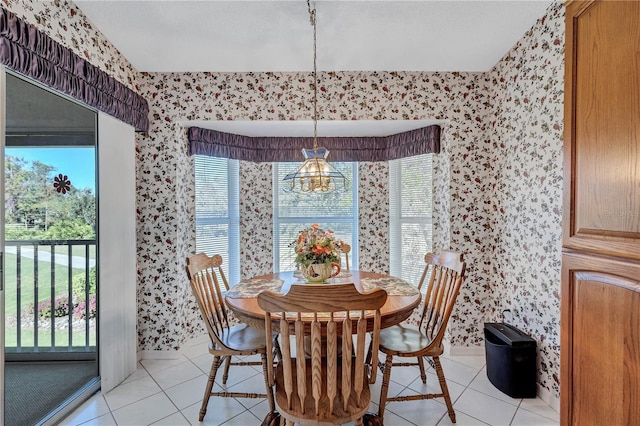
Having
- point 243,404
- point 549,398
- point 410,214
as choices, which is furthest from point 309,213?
point 549,398

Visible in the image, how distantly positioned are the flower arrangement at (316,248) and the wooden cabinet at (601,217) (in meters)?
1.27

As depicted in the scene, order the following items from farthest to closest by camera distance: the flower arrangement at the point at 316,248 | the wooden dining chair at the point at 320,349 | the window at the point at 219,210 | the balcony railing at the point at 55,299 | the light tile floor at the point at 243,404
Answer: the window at the point at 219,210, the balcony railing at the point at 55,299, the flower arrangement at the point at 316,248, the light tile floor at the point at 243,404, the wooden dining chair at the point at 320,349

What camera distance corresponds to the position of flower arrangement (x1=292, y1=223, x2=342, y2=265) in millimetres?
2061

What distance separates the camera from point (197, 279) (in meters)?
2.11

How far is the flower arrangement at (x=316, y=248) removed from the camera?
206 cm

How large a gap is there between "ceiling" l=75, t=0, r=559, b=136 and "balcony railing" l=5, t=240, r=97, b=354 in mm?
1730

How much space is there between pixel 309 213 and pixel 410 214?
121cm

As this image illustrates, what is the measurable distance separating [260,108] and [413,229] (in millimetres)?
2111

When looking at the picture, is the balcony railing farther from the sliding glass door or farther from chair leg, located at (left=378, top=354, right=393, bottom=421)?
chair leg, located at (left=378, top=354, right=393, bottom=421)

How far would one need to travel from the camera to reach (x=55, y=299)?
2.59m

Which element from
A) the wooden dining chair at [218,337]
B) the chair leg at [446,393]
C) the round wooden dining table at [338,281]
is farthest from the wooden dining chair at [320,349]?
the chair leg at [446,393]

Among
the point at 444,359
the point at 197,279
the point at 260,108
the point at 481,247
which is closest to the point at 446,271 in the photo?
the point at 481,247

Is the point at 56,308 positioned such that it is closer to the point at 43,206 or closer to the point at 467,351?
the point at 43,206

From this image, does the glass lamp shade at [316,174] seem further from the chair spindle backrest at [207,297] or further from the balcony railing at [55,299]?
the balcony railing at [55,299]
